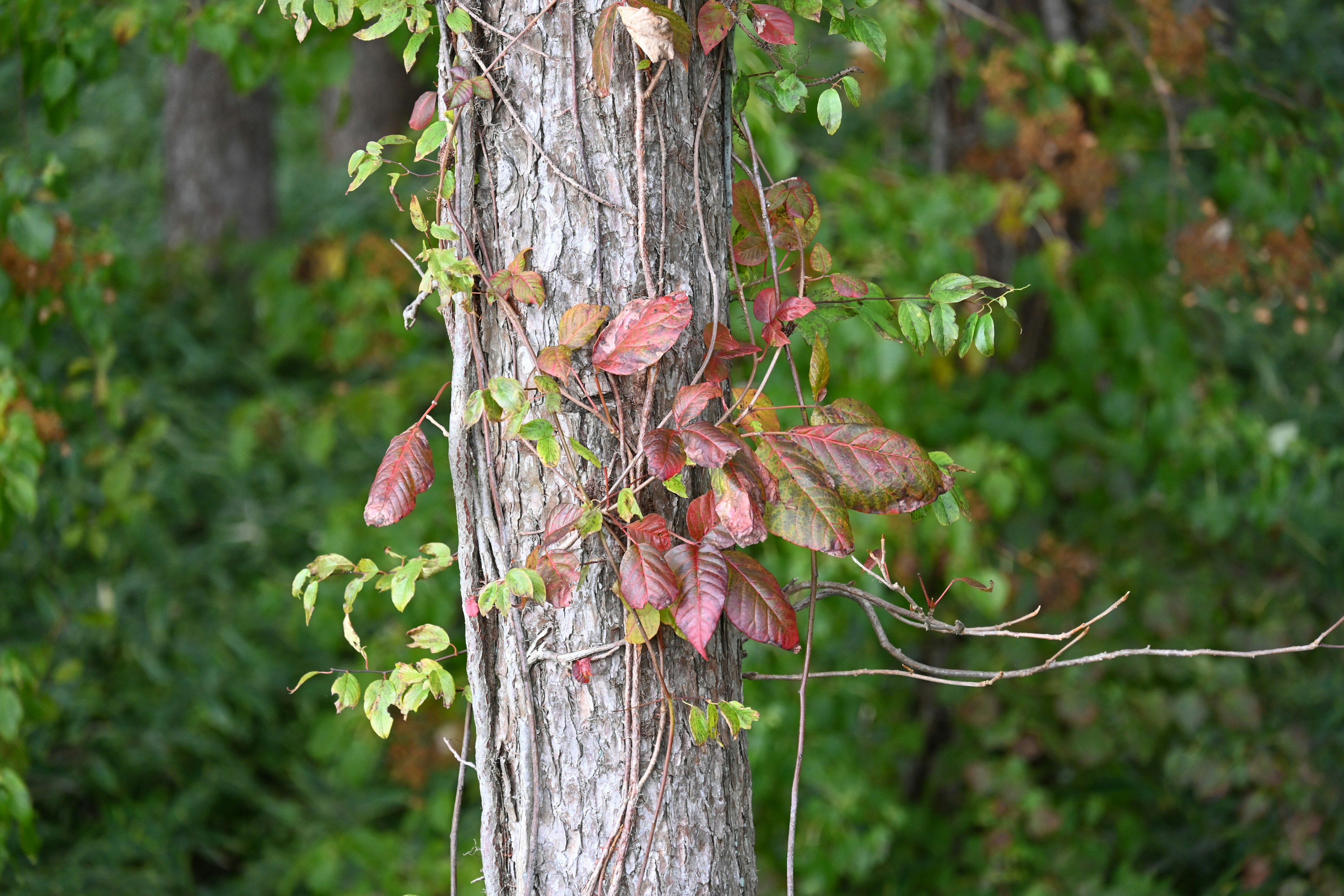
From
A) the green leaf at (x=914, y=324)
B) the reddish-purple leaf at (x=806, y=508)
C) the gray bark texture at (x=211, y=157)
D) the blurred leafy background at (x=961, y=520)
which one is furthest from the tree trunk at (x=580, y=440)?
the gray bark texture at (x=211, y=157)

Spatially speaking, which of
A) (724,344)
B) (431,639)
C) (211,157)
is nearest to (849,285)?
(724,344)

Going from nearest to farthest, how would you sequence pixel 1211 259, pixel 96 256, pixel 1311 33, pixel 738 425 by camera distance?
pixel 738 425
pixel 96 256
pixel 1211 259
pixel 1311 33

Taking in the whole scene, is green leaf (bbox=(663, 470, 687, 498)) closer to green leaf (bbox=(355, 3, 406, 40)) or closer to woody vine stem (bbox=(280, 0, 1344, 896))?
woody vine stem (bbox=(280, 0, 1344, 896))

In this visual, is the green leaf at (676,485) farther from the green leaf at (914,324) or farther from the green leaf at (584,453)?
the green leaf at (914,324)

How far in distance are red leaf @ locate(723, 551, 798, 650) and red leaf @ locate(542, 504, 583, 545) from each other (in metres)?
0.16

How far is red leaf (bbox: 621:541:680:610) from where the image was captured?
0.99 metres

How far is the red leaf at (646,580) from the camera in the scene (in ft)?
3.26

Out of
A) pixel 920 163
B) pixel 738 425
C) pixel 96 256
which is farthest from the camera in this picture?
pixel 920 163

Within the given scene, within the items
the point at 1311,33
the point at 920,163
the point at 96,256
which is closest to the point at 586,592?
the point at 96,256

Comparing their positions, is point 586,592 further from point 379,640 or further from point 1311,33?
point 1311,33

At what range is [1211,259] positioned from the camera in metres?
2.74

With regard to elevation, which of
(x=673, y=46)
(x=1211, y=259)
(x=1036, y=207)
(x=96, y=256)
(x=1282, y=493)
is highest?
(x=673, y=46)

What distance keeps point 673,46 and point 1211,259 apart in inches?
87.9

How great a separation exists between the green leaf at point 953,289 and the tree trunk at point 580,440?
270 millimetres
